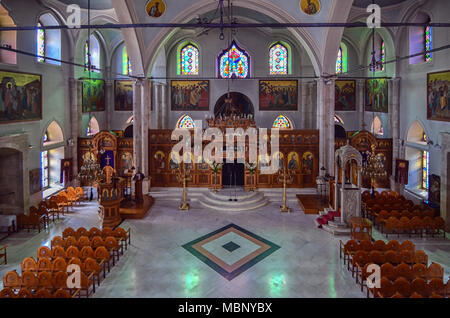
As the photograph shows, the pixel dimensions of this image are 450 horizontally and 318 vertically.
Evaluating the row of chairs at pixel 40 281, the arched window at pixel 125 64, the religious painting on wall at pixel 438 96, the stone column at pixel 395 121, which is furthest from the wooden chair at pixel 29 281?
the arched window at pixel 125 64

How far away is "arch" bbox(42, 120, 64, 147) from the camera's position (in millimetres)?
18484

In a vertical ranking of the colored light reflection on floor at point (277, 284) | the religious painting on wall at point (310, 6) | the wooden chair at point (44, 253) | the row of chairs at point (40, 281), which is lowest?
the colored light reflection on floor at point (277, 284)

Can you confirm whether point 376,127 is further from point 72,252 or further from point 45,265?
point 45,265

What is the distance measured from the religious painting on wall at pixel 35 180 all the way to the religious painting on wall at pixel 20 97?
7.83 ft

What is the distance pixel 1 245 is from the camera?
40.9ft

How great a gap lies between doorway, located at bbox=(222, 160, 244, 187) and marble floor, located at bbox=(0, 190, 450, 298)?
381 centimetres

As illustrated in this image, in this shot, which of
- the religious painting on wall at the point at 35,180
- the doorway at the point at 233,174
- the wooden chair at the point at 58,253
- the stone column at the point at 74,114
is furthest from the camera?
the doorway at the point at 233,174

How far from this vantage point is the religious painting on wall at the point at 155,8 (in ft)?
53.9

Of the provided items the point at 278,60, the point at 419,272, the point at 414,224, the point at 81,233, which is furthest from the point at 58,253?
the point at 278,60

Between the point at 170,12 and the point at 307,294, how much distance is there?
14.1 m

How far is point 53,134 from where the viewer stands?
1877 cm

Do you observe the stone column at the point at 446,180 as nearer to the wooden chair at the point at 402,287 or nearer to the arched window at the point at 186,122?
the wooden chair at the point at 402,287

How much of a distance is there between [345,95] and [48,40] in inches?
728

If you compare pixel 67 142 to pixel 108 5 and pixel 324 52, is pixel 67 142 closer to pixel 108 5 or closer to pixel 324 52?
pixel 108 5
